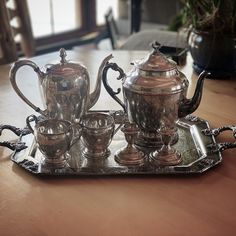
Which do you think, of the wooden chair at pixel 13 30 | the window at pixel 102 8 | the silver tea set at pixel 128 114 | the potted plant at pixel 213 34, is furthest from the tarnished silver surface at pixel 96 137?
the window at pixel 102 8

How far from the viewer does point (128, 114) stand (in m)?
0.84

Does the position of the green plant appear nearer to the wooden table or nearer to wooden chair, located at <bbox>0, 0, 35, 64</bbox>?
the wooden table

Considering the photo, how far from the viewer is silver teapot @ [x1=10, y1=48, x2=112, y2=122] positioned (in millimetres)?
828

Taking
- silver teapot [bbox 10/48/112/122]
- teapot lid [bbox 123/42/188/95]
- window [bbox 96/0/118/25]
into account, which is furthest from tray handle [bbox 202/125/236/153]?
window [bbox 96/0/118/25]

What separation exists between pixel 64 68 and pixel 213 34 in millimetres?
542

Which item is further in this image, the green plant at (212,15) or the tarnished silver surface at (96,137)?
the green plant at (212,15)

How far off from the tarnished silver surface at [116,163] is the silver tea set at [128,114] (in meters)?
0.01

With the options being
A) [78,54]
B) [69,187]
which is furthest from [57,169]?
[78,54]

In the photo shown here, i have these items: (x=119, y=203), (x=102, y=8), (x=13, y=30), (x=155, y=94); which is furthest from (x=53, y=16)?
Answer: (x=119, y=203)

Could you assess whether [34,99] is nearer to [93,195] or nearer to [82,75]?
[82,75]

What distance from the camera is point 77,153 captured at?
0.80m

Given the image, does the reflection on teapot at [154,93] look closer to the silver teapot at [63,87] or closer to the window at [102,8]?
the silver teapot at [63,87]

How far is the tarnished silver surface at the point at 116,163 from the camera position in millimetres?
737

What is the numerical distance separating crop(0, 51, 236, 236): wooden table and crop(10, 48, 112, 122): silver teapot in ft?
0.44
